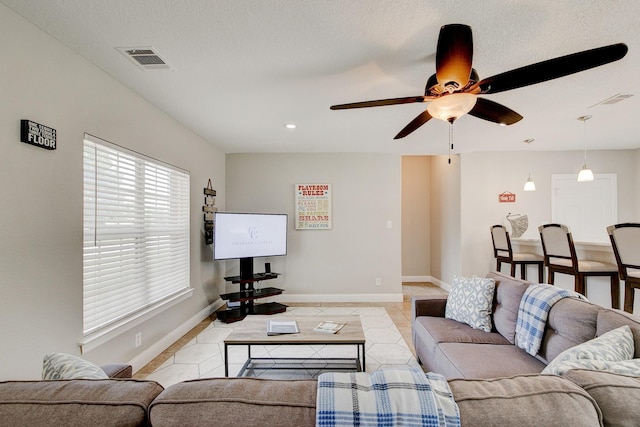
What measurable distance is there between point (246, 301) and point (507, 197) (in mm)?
4332

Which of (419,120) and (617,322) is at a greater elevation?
(419,120)

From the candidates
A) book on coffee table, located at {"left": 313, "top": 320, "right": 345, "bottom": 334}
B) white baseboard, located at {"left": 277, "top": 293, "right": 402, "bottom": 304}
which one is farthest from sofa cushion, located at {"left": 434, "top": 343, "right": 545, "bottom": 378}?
white baseboard, located at {"left": 277, "top": 293, "right": 402, "bottom": 304}

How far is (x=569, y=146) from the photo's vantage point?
4.48 m

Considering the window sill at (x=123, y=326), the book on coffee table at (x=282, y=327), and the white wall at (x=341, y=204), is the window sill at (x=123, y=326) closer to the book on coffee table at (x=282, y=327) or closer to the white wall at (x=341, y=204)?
the book on coffee table at (x=282, y=327)

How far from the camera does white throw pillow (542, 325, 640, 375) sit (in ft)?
3.38

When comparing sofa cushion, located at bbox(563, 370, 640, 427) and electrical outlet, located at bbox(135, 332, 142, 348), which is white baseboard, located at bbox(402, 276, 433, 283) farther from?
sofa cushion, located at bbox(563, 370, 640, 427)

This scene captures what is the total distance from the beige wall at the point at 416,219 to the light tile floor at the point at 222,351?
86.5 inches

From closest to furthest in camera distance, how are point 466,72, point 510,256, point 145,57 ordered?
point 466,72 < point 145,57 < point 510,256

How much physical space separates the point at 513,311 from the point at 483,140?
9.06 ft

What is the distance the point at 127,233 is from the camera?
2.51 meters

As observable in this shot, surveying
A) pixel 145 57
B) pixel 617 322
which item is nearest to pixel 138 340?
pixel 145 57

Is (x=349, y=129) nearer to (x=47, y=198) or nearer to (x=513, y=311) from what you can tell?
(x=513, y=311)

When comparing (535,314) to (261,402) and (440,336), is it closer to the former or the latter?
(440,336)

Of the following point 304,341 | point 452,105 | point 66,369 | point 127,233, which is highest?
point 452,105
